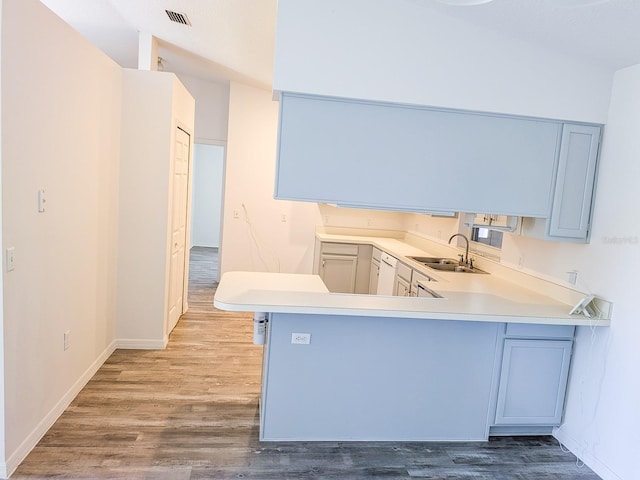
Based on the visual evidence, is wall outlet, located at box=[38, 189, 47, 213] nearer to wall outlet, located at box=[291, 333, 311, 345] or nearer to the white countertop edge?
the white countertop edge

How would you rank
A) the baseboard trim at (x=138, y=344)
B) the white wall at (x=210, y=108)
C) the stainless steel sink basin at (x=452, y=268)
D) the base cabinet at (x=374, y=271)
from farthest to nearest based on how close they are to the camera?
the white wall at (x=210, y=108) < the base cabinet at (x=374, y=271) < the stainless steel sink basin at (x=452, y=268) < the baseboard trim at (x=138, y=344)

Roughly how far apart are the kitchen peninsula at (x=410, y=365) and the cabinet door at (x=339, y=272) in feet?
8.53

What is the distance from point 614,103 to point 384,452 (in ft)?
8.27

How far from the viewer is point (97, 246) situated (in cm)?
336

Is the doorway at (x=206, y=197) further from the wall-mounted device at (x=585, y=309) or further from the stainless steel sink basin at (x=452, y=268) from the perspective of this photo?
the wall-mounted device at (x=585, y=309)

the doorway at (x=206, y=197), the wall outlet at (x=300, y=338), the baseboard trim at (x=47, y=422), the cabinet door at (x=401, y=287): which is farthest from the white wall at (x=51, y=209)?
the doorway at (x=206, y=197)

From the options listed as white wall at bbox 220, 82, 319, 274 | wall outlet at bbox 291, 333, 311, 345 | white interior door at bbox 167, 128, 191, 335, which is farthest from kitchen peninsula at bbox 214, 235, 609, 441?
white wall at bbox 220, 82, 319, 274

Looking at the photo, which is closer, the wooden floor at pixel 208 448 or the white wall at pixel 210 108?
the wooden floor at pixel 208 448

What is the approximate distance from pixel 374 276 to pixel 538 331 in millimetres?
2693

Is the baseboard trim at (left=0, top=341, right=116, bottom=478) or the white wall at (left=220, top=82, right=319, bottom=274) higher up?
the white wall at (left=220, top=82, right=319, bottom=274)

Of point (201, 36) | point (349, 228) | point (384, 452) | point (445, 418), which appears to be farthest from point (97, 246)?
point (349, 228)

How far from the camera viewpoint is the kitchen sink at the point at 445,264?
4121 millimetres

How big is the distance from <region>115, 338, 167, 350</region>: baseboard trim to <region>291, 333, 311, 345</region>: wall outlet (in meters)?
1.86

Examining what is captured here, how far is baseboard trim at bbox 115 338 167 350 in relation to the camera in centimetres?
391
